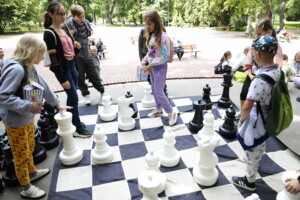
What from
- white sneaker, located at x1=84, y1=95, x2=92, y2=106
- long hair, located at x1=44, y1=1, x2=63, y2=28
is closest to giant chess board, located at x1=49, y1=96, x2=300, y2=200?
white sneaker, located at x1=84, y1=95, x2=92, y2=106

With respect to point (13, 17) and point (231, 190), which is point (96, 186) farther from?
point (13, 17)

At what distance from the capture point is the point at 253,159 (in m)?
1.72

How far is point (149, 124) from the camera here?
2.88 meters

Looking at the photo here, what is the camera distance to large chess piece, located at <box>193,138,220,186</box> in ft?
5.71

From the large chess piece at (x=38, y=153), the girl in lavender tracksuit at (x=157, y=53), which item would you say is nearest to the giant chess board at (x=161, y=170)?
the large chess piece at (x=38, y=153)

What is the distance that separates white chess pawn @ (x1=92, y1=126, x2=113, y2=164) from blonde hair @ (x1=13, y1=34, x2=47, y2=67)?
2.86 ft

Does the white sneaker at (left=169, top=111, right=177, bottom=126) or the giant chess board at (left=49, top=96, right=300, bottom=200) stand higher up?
the white sneaker at (left=169, top=111, right=177, bottom=126)

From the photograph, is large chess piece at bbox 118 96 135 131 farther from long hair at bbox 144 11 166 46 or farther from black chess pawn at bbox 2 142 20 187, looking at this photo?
black chess pawn at bbox 2 142 20 187

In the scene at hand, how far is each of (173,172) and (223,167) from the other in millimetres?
486

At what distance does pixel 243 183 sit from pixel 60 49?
7.02 feet

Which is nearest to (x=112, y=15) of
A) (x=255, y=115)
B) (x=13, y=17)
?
(x=13, y=17)

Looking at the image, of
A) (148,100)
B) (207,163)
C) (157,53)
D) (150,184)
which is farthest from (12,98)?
(148,100)

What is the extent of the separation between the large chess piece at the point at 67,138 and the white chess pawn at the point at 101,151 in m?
0.18

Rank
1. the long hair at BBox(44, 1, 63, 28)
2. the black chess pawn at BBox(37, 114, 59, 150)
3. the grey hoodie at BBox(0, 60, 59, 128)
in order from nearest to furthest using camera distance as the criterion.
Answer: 1. the grey hoodie at BBox(0, 60, 59, 128)
2. the long hair at BBox(44, 1, 63, 28)
3. the black chess pawn at BBox(37, 114, 59, 150)
